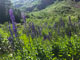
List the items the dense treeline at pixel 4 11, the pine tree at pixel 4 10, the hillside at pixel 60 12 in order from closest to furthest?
the dense treeline at pixel 4 11 → the pine tree at pixel 4 10 → the hillside at pixel 60 12

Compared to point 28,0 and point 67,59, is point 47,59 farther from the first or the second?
point 28,0

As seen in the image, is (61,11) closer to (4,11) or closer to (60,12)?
(60,12)

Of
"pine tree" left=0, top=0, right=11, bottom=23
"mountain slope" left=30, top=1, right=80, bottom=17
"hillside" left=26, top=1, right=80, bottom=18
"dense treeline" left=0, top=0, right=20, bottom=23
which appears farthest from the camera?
"mountain slope" left=30, top=1, right=80, bottom=17

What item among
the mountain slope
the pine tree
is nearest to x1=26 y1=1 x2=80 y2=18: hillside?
the mountain slope

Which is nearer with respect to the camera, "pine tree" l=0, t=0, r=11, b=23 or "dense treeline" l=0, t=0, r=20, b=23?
"dense treeline" l=0, t=0, r=20, b=23

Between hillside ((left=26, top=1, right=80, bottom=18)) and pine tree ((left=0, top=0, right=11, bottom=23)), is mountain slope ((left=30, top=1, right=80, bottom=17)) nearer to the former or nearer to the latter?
hillside ((left=26, top=1, right=80, bottom=18))

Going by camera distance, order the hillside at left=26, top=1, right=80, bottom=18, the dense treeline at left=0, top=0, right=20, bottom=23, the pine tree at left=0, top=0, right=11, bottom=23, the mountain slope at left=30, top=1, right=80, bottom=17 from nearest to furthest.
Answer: the dense treeline at left=0, top=0, right=20, bottom=23 < the pine tree at left=0, top=0, right=11, bottom=23 < the hillside at left=26, top=1, right=80, bottom=18 < the mountain slope at left=30, top=1, right=80, bottom=17

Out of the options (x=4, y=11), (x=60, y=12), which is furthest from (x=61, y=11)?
(x=4, y=11)

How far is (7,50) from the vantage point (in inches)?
289

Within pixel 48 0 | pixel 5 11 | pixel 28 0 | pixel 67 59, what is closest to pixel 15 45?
pixel 67 59

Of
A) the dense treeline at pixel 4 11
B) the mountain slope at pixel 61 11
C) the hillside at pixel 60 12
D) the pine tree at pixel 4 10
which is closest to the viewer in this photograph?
the dense treeline at pixel 4 11

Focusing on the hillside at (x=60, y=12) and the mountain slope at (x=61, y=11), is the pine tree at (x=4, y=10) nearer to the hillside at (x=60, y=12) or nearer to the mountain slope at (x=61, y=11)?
the hillside at (x=60, y=12)

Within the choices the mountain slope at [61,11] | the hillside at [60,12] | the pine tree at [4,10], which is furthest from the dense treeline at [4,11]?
the mountain slope at [61,11]

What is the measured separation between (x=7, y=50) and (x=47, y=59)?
328 centimetres
